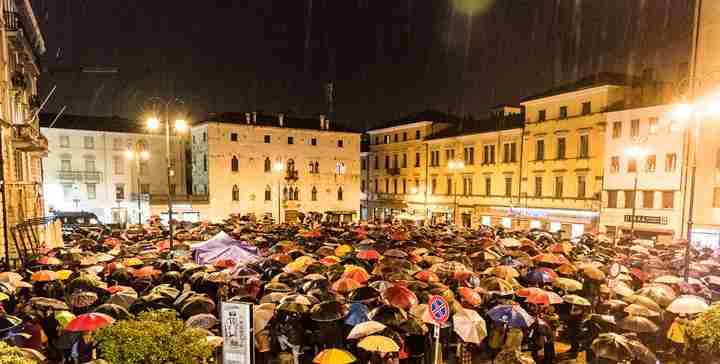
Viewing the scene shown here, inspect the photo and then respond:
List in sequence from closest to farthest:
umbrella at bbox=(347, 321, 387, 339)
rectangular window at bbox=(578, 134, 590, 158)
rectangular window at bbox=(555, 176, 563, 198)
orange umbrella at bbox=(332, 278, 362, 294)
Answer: umbrella at bbox=(347, 321, 387, 339), orange umbrella at bbox=(332, 278, 362, 294), rectangular window at bbox=(578, 134, 590, 158), rectangular window at bbox=(555, 176, 563, 198)

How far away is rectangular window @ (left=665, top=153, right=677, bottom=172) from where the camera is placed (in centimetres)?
2911

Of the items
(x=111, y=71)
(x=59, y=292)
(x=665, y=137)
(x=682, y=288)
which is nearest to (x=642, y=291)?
(x=682, y=288)

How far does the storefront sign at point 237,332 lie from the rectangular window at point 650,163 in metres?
32.7

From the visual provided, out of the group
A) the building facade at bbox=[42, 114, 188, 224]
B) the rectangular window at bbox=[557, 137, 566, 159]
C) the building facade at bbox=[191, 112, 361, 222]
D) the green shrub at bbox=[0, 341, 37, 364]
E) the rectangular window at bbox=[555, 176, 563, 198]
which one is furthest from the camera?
the building facade at bbox=[191, 112, 361, 222]

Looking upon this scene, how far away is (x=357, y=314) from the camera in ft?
29.8

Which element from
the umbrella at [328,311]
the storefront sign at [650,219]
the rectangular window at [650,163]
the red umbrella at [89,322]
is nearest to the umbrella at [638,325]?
the umbrella at [328,311]

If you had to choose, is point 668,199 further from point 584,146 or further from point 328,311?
point 328,311

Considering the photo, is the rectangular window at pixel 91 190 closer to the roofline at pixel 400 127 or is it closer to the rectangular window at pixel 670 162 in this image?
the roofline at pixel 400 127

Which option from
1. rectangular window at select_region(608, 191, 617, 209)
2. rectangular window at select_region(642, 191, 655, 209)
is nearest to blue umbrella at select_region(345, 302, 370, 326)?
rectangular window at select_region(642, 191, 655, 209)

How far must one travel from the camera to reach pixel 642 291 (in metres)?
11.0

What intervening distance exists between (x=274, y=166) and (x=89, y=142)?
66.4ft

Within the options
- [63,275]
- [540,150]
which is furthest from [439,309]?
[540,150]

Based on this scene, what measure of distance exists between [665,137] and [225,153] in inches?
1587

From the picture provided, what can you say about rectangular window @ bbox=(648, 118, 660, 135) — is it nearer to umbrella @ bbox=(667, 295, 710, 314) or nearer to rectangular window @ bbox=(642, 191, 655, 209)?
rectangular window @ bbox=(642, 191, 655, 209)
